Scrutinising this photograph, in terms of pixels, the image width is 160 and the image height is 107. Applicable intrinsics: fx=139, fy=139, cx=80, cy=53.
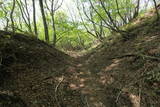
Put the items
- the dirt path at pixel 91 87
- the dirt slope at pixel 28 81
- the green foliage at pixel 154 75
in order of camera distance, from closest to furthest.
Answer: the dirt slope at pixel 28 81, the green foliage at pixel 154 75, the dirt path at pixel 91 87

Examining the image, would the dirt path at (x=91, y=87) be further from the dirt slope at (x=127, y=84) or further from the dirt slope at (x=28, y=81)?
the dirt slope at (x=28, y=81)

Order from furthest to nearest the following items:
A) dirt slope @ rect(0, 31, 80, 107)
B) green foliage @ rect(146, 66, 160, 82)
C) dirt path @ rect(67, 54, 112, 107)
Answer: dirt path @ rect(67, 54, 112, 107) → green foliage @ rect(146, 66, 160, 82) → dirt slope @ rect(0, 31, 80, 107)

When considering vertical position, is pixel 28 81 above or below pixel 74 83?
above

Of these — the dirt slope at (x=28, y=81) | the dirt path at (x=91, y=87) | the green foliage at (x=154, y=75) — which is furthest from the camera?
the dirt path at (x=91, y=87)

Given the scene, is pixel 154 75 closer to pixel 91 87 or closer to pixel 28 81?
pixel 91 87

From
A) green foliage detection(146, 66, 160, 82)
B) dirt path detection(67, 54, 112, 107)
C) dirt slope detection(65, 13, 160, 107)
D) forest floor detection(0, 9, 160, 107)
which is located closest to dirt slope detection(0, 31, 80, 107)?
forest floor detection(0, 9, 160, 107)

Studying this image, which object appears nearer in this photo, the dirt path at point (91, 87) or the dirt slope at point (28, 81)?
the dirt slope at point (28, 81)

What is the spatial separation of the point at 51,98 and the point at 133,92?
285 cm

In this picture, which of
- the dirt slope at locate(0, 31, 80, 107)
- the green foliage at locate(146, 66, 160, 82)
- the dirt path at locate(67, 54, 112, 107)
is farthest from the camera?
the dirt path at locate(67, 54, 112, 107)

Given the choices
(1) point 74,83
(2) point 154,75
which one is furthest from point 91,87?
(2) point 154,75

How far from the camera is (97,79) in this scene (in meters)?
6.81

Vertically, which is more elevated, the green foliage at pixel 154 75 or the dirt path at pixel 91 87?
the green foliage at pixel 154 75

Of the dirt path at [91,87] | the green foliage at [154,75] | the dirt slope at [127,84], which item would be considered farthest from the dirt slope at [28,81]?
the green foliage at [154,75]

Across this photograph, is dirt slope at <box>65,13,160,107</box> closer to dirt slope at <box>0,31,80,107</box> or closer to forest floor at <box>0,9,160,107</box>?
forest floor at <box>0,9,160,107</box>
